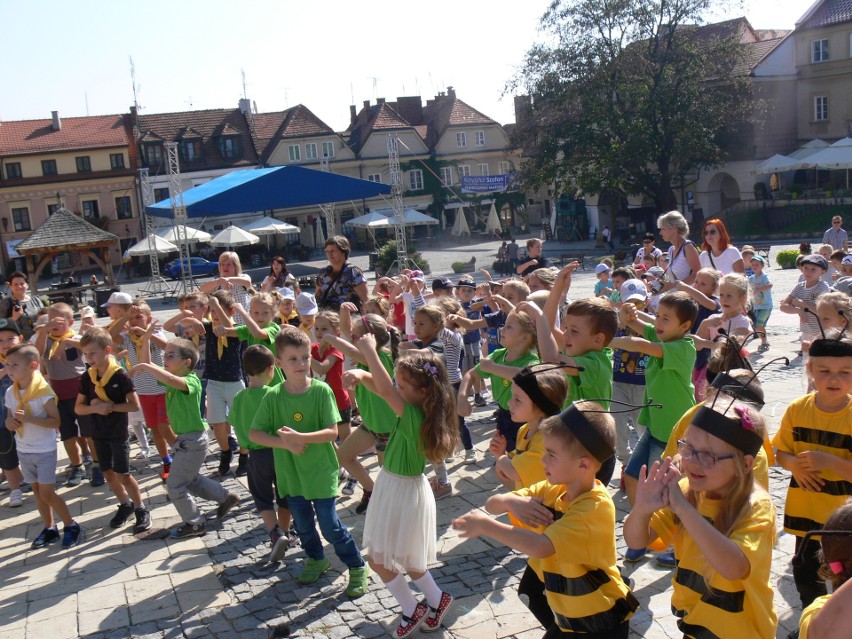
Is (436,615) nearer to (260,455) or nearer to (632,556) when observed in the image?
(632,556)

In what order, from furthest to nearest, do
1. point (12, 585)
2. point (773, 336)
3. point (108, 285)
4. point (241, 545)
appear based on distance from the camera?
point (108, 285) < point (773, 336) < point (241, 545) < point (12, 585)

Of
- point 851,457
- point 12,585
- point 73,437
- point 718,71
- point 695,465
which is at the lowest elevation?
point 12,585

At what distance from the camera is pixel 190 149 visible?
50.4 meters

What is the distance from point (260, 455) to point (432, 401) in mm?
1779

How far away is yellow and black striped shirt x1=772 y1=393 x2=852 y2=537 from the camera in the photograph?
3.63 meters

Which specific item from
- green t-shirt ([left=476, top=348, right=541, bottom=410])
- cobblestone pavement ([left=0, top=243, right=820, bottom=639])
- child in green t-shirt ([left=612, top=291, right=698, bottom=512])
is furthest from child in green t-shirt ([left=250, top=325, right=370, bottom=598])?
child in green t-shirt ([left=612, top=291, right=698, bottom=512])

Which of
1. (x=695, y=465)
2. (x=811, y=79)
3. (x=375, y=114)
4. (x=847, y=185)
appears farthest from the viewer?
(x=375, y=114)

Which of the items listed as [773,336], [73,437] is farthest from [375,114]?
[73,437]

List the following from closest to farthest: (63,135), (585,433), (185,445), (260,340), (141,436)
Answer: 1. (585,433)
2. (185,445)
3. (260,340)
4. (141,436)
5. (63,135)

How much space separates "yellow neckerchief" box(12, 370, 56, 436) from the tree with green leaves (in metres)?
32.8

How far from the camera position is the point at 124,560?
5832 mm

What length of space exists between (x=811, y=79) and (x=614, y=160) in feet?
46.5

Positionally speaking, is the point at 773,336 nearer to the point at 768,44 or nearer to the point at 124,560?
the point at 124,560

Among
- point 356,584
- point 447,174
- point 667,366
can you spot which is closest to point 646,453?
point 667,366
